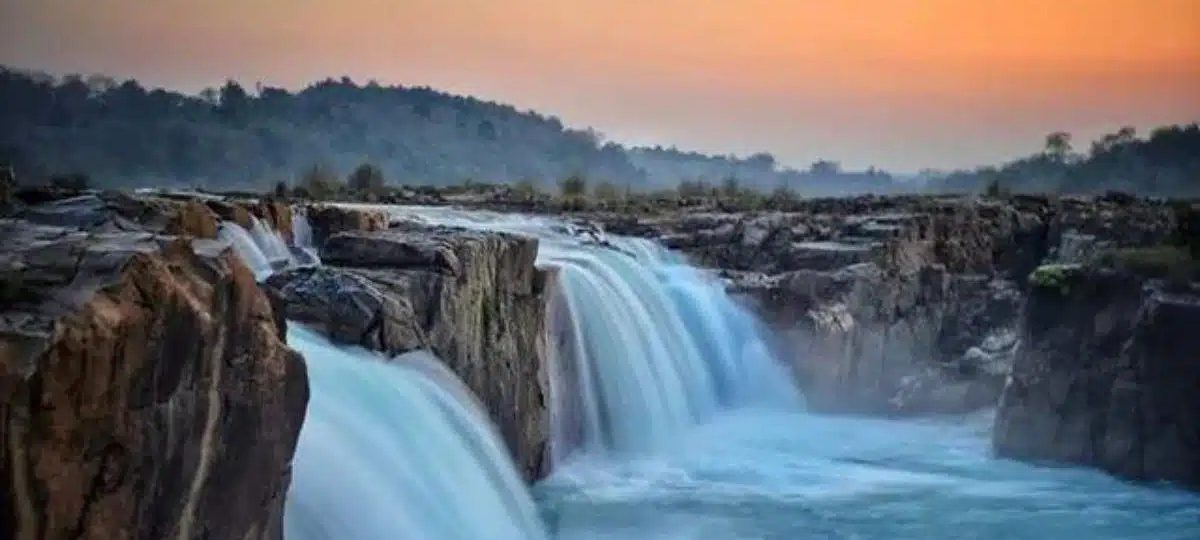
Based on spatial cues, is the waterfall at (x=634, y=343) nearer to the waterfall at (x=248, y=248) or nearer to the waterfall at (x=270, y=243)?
the waterfall at (x=270, y=243)

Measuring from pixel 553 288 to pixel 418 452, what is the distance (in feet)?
14.8

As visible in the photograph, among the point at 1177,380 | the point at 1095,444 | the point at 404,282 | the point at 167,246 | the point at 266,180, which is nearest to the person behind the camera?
the point at 167,246

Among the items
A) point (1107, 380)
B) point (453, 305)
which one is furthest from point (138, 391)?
point (1107, 380)

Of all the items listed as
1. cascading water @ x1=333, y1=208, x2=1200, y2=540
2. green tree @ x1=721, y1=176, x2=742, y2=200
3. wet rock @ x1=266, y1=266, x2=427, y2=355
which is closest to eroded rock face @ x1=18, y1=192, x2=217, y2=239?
wet rock @ x1=266, y1=266, x2=427, y2=355

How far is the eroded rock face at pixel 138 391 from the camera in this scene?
4156mm

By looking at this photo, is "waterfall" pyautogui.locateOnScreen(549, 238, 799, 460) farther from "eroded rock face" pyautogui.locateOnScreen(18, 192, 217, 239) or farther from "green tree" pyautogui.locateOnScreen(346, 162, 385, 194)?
"green tree" pyautogui.locateOnScreen(346, 162, 385, 194)

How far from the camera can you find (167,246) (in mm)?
5055

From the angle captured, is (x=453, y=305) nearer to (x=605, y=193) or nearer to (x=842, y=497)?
(x=842, y=497)

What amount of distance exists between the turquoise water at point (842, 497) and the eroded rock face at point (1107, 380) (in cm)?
23

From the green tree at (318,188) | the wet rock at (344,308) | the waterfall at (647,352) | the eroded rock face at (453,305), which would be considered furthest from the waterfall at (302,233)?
the green tree at (318,188)

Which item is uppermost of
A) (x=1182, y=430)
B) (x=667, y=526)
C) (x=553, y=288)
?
(x=553, y=288)

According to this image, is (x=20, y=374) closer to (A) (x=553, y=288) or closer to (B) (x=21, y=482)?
(B) (x=21, y=482)

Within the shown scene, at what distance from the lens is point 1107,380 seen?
1180 centimetres

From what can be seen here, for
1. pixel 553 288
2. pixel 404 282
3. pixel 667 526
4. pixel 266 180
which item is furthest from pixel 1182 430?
pixel 266 180
